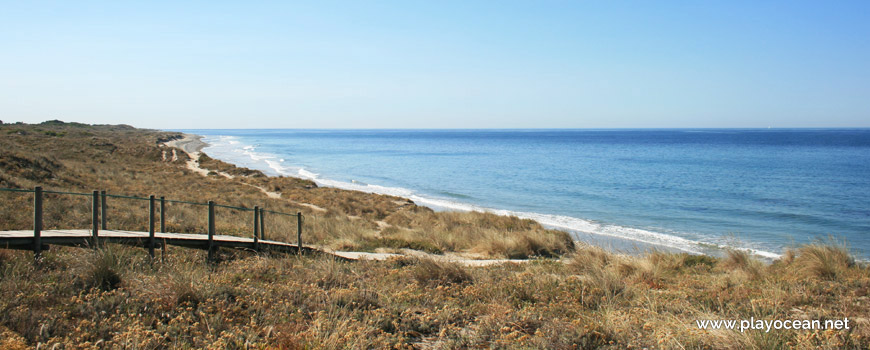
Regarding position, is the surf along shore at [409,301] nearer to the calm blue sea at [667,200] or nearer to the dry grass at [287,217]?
the dry grass at [287,217]

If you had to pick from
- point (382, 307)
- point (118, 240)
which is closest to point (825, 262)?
point (382, 307)

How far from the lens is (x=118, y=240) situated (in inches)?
337

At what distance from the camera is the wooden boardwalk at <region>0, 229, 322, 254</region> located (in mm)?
7344

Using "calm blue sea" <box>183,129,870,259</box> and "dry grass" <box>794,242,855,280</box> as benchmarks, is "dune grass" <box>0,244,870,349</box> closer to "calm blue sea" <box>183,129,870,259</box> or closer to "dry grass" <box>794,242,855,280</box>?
"dry grass" <box>794,242,855,280</box>

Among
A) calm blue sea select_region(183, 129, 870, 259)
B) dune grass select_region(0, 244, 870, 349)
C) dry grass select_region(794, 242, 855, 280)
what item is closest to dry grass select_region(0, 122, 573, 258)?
calm blue sea select_region(183, 129, 870, 259)

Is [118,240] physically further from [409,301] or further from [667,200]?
[667,200]

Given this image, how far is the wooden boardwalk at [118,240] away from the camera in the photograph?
7344 mm

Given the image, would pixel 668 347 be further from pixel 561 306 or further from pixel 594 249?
pixel 594 249

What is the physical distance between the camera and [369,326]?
5.11m

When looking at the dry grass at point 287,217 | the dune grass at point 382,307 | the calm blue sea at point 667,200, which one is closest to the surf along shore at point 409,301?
the dune grass at point 382,307

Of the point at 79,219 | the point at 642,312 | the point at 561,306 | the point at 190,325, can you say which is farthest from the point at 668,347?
the point at 79,219

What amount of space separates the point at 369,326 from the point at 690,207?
88.8 feet

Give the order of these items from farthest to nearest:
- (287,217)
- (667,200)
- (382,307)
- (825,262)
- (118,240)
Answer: (667,200)
(287,217)
(825,262)
(118,240)
(382,307)

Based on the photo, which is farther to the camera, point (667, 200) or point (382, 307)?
point (667, 200)
